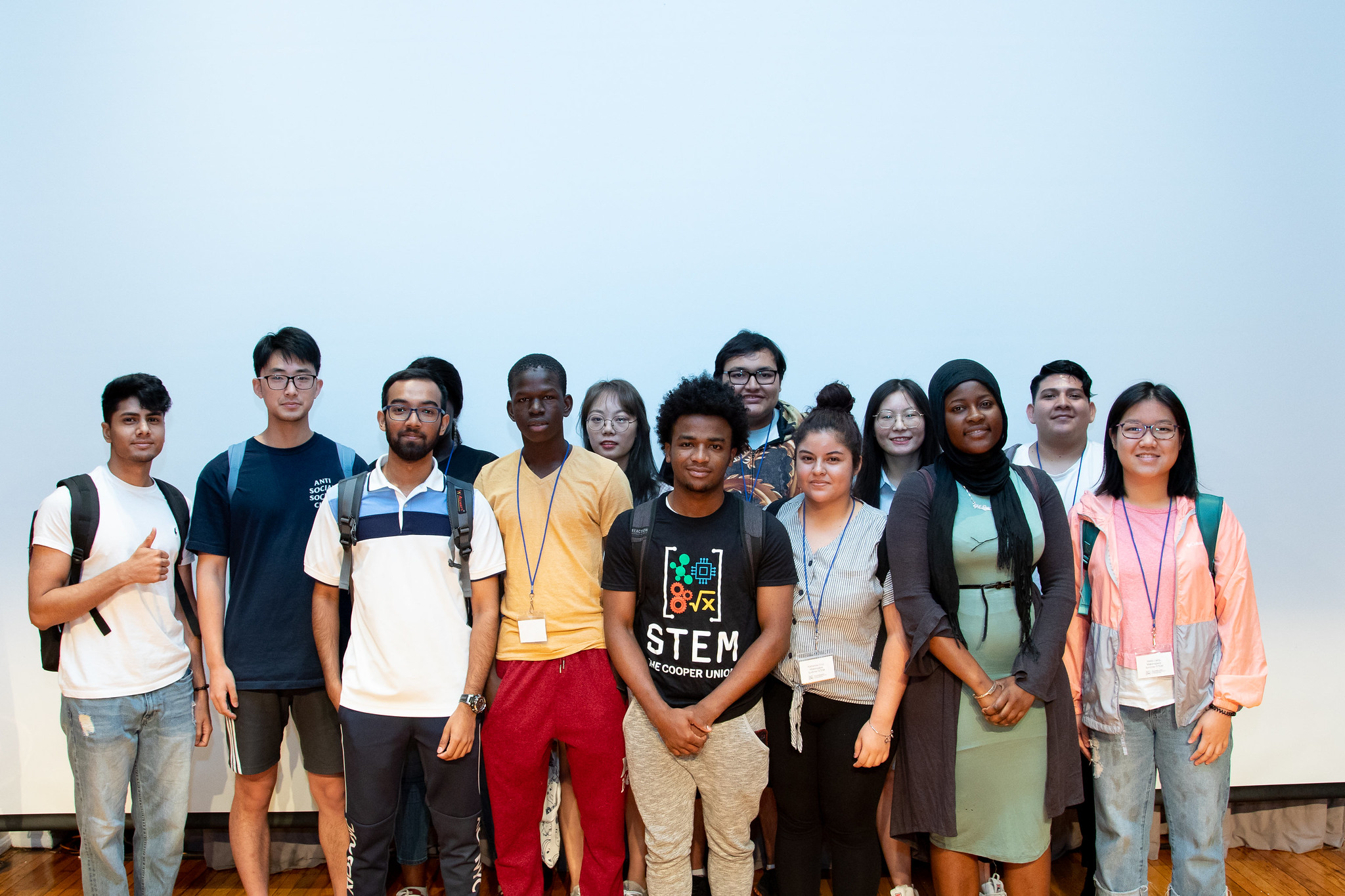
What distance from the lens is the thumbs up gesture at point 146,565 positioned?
2.16 metres

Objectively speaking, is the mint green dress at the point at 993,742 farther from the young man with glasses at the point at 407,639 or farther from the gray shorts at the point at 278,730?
the gray shorts at the point at 278,730

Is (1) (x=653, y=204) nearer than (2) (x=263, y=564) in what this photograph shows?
No

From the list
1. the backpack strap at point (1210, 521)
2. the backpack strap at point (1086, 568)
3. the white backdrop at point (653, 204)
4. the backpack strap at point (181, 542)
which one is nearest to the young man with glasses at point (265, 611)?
the backpack strap at point (181, 542)

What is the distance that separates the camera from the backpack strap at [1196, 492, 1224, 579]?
201cm

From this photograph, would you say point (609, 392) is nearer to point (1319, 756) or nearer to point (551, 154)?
point (551, 154)

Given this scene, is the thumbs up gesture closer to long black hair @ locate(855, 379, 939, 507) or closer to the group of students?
the group of students

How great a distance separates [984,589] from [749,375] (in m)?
1.14

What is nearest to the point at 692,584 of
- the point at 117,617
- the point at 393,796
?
the point at 393,796

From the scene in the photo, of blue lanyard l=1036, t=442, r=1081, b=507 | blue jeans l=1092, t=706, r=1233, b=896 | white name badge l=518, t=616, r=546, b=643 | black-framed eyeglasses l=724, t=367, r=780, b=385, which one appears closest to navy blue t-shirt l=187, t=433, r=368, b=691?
white name badge l=518, t=616, r=546, b=643

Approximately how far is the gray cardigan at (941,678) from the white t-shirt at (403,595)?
1.22m

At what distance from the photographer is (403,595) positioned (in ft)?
6.64

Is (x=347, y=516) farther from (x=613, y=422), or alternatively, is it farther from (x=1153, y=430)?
(x=1153, y=430)

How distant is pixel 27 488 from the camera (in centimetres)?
307

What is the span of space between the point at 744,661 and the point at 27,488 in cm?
335
